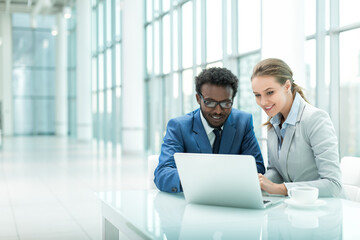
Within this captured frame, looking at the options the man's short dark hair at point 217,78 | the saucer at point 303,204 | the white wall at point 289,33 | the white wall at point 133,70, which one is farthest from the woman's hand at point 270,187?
the white wall at point 133,70

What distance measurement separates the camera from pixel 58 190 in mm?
7586

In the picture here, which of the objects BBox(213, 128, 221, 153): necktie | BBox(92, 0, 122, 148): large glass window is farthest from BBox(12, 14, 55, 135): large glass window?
BBox(213, 128, 221, 153): necktie

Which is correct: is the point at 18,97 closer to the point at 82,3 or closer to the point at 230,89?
the point at 82,3

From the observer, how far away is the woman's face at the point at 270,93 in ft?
8.70

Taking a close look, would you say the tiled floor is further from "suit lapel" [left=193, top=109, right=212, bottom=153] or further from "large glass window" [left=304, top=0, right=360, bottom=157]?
"large glass window" [left=304, top=0, right=360, bottom=157]

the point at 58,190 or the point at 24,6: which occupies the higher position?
the point at 24,6

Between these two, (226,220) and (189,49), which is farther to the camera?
(189,49)

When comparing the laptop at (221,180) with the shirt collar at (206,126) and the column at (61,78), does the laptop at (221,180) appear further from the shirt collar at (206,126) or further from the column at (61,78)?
the column at (61,78)

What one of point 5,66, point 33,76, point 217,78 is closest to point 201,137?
point 217,78

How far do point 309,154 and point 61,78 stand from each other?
25.3 m

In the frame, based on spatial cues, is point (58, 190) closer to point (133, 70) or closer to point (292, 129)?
point (292, 129)

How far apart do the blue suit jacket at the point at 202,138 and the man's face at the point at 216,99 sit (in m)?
0.14

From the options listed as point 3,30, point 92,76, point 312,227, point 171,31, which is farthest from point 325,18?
point 3,30

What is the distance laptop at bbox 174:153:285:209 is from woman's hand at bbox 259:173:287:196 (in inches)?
4.3
